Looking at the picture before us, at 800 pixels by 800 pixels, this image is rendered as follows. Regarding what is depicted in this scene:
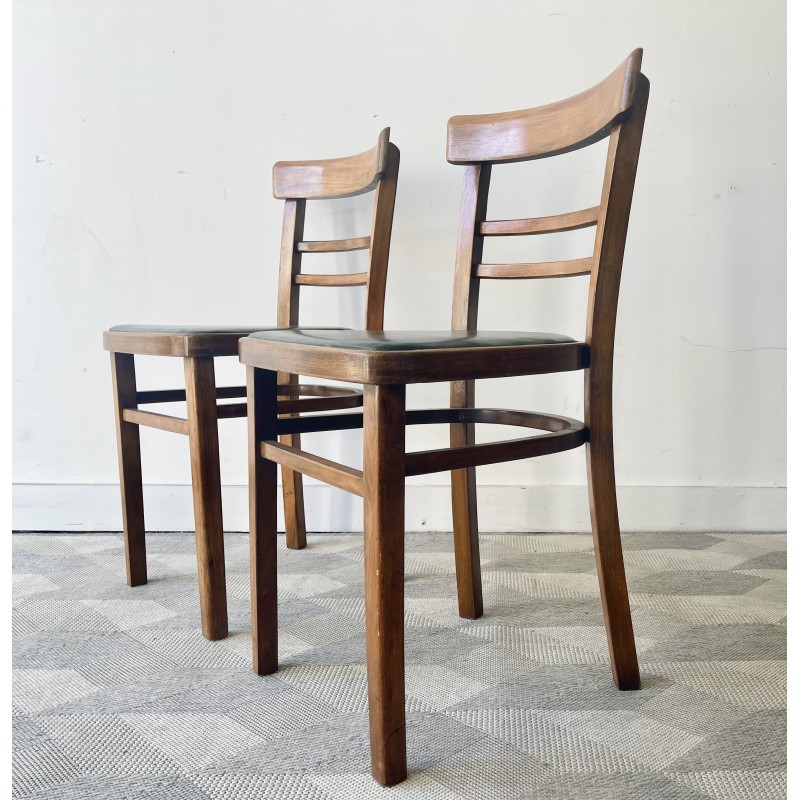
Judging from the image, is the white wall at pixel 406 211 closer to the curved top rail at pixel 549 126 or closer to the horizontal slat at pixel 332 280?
the horizontal slat at pixel 332 280

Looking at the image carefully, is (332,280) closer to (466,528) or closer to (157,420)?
(157,420)

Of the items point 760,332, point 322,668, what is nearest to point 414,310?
point 760,332

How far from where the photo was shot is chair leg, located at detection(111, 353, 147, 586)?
156 cm

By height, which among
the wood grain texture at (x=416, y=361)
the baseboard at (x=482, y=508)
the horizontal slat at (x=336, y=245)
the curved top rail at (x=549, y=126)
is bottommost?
the baseboard at (x=482, y=508)

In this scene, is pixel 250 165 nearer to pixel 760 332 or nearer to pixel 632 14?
pixel 632 14

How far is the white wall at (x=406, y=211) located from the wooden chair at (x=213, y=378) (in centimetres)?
20

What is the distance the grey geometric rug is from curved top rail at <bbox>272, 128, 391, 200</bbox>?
808 mm

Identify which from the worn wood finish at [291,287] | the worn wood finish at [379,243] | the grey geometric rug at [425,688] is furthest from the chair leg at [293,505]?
the worn wood finish at [379,243]

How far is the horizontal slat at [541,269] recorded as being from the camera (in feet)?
3.74

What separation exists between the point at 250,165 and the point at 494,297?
69 centimetres

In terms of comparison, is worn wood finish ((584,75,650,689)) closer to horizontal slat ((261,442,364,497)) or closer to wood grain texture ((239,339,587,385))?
wood grain texture ((239,339,587,385))

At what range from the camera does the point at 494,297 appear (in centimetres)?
190

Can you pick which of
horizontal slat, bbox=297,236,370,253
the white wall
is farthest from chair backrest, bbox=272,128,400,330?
the white wall

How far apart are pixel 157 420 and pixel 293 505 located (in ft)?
1.59
